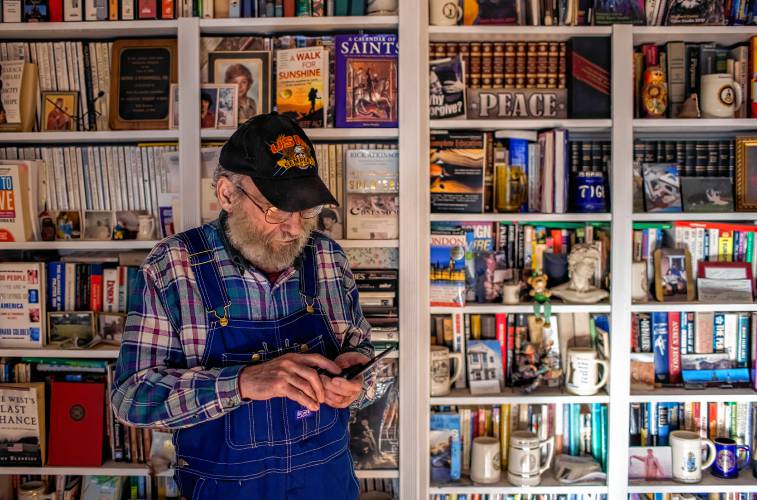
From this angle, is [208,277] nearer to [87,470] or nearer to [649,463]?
[87,470]

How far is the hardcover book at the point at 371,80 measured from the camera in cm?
239

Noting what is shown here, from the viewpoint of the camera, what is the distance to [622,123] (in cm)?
244

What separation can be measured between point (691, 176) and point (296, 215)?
5.55 ft

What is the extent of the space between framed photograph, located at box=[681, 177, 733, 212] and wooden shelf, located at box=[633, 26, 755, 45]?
0.51 m

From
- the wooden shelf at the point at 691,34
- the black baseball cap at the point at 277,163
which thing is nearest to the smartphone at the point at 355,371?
the black baseball cap at the point at 277,163

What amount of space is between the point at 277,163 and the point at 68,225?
1.32m

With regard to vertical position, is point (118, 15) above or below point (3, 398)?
above

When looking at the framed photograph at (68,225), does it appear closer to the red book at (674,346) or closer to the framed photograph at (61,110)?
the framed photograph at (61,110)

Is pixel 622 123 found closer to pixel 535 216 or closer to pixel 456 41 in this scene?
pixel 535 216

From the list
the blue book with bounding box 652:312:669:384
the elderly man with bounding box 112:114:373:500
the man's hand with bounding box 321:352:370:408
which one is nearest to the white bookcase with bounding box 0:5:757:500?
the blue book with bounding box 652:312:669:384

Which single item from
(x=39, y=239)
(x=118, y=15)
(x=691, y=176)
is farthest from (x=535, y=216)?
(x=39, y=239)

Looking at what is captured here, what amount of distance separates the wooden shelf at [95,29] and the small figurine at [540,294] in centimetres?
154

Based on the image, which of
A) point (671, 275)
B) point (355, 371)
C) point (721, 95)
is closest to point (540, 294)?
point (671, 275)

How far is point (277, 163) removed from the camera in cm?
154
